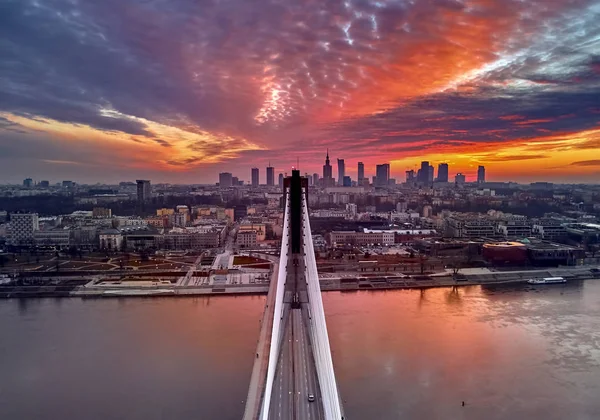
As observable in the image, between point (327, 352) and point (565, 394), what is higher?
point (327, 352)

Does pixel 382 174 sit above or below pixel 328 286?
above

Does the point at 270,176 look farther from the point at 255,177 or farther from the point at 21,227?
the point at 21,227

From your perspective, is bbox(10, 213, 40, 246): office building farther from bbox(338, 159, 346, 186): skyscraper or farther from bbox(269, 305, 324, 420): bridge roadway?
bbox(338, 159, 346, 186): skyscraper

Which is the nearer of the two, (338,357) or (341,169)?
(338,357)

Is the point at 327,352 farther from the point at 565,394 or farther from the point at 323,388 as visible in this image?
the point at 565,394

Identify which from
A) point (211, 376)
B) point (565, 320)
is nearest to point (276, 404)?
point (211, 376)

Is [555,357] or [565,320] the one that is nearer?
[555,357]

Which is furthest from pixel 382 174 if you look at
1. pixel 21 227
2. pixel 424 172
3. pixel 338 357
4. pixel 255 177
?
pixel 338 357

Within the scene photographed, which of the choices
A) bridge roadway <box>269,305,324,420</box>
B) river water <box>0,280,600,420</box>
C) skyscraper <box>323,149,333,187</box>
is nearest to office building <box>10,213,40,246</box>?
river water <box>0,280,600,420</box>
